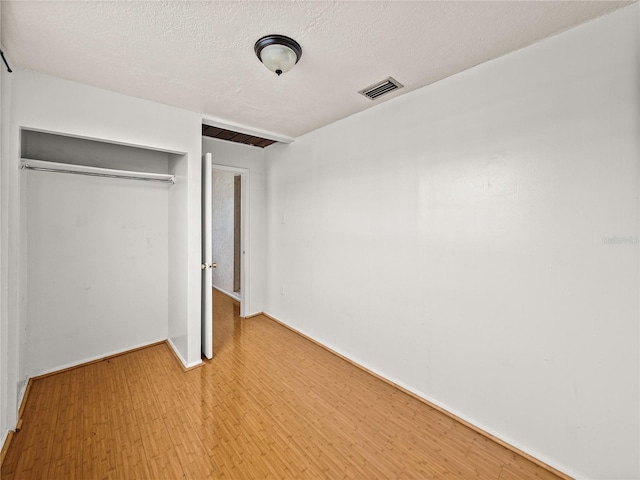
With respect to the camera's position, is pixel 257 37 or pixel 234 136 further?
pixel 234 136

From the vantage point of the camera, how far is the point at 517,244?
5.79ft

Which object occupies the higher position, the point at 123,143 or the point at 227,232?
the point at 123,143

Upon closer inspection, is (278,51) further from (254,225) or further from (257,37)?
(254,225)

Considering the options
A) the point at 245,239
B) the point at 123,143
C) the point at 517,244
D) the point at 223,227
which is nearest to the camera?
the point at 517,244

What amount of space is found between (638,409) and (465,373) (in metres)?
0.83

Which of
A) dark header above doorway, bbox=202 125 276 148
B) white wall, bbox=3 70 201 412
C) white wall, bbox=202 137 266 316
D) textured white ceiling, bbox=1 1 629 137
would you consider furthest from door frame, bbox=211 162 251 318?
textured white ceiling, bbox=1 1 629 137

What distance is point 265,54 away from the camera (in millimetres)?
1651

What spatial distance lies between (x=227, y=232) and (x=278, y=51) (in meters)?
4.22

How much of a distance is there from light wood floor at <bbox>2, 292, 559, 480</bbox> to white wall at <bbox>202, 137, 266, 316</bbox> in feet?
4.65

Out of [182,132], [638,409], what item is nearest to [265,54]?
[182,132]

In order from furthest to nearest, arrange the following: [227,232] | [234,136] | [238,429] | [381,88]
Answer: [227,232] → [234,136] → [381,88] → [238,429]

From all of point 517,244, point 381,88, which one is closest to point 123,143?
point 381,88

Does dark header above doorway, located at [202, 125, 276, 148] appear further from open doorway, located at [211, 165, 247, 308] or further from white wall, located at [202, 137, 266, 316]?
open doorway, located at [211, 165, 247, 308]

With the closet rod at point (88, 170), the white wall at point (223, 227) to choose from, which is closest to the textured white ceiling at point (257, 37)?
the closet rod at point (88, 170)
